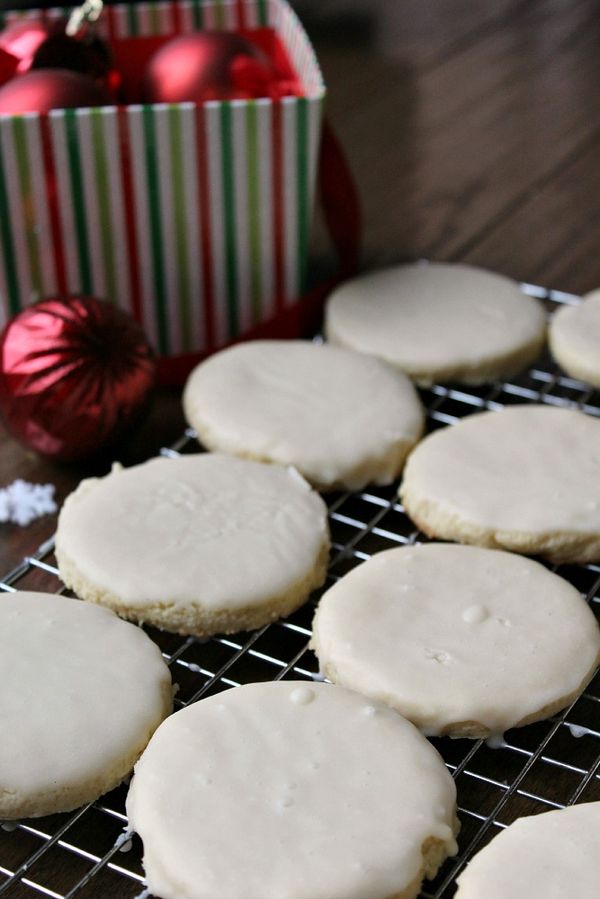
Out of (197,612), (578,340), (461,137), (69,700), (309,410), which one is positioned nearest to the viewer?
(69,700)

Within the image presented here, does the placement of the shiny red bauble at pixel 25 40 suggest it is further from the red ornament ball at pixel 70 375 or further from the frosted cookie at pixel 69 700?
the frosted cookie at pixel 69 700

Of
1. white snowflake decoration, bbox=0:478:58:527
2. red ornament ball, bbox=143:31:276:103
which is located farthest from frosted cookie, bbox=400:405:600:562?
red ornament ball, bbox=143:31:276:103

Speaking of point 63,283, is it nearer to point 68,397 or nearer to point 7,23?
point 68,397

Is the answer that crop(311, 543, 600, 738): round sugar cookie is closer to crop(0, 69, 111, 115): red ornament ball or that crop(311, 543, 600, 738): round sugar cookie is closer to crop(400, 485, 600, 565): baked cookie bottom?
crop(400, 485, 600, 565): baked cookie bottom

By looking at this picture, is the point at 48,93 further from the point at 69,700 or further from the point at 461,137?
the point at 461,137

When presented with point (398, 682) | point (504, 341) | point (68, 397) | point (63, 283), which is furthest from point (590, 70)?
point (398, 682)

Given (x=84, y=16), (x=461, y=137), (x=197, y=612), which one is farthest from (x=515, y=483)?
(x=461, y=137)
